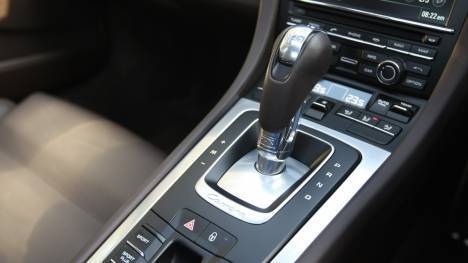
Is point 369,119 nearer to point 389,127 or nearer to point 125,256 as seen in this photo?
point 389,127

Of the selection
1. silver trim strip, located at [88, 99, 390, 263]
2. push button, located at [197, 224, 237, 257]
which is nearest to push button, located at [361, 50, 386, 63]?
silver trim strip, located at [88, 99, 390, 263]

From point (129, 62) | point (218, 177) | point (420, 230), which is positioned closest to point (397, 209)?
point (218, 177)

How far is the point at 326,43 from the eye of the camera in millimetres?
524

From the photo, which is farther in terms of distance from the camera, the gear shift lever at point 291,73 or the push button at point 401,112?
the push button at point 401,112

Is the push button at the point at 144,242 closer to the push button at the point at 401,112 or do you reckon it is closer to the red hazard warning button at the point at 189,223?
the red hazard warning button at the point at 189,223

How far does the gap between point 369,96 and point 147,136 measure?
102cm

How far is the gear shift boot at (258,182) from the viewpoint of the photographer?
1.98 ft

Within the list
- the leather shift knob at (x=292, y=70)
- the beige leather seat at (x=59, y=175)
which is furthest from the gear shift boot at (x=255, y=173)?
the beige leather seat at (x=59, y=175)

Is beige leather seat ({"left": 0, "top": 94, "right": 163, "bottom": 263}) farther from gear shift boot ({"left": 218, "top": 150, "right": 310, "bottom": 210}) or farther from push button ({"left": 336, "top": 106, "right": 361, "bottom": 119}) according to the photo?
push button ({"left": 336, "top": 106, "right": 361, "bottom": 119})

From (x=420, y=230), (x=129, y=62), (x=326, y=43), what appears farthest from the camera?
(x=129, y=62)

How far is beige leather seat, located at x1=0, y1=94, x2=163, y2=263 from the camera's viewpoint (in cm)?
77

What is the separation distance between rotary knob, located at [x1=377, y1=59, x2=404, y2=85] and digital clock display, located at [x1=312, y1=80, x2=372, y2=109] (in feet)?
0.10

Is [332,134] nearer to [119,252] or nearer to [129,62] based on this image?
[119,252]

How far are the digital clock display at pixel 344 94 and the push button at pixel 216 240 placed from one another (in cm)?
25
